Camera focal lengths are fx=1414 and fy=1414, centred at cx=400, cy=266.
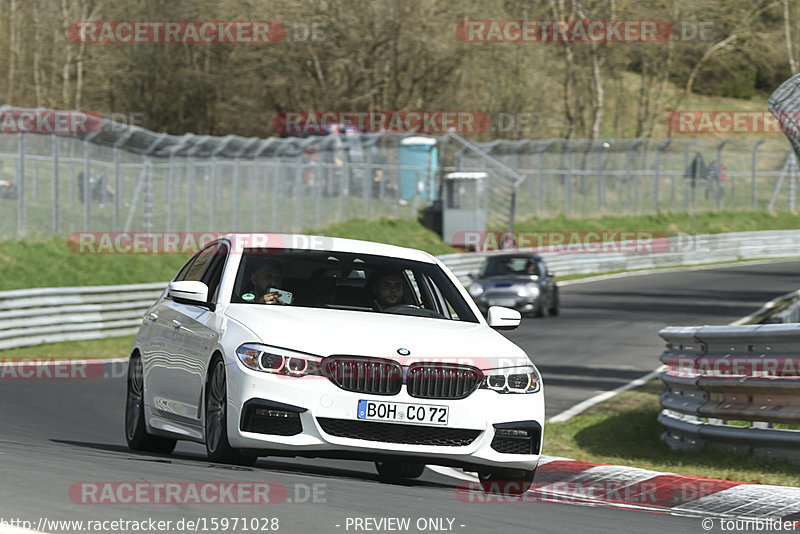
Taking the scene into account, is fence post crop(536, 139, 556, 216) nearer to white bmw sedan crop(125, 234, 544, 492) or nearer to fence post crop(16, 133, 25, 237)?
fence post crop(16, 133, 25, 237)

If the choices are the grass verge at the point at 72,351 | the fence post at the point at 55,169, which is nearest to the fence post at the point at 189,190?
the fence post at the point at 55,169

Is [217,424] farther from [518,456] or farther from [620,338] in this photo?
[620,338]

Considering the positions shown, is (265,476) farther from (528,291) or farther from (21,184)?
(21,184)

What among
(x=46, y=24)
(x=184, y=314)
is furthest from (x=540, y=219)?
(x=184, y=314)

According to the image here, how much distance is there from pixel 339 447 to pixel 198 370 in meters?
1.23

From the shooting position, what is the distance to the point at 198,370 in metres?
8.49

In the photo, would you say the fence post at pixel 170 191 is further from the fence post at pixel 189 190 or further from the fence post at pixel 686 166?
the fence post at pixel 686 166

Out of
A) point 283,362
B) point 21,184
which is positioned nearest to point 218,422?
point 283,362

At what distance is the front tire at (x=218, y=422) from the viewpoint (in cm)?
786

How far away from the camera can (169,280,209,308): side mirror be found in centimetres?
862

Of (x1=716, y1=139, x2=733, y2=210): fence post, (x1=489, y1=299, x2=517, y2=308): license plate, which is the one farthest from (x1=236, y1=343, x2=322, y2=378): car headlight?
(x1=716, y1=139, x2=733, y2=210): fence post

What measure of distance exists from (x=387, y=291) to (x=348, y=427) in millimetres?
1500

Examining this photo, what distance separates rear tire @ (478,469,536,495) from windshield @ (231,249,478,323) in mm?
1090

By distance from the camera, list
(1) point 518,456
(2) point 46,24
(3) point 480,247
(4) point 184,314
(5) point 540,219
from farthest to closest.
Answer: (2) point 46,24 < (5) point 540,219 < (3) point 480,247 < (4) point 184,314 < (1) point 518,456
